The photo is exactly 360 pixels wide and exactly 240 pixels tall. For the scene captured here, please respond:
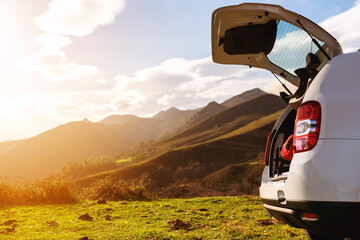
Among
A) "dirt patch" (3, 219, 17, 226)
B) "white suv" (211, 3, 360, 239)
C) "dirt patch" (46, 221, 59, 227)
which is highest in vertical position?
"white suv" (211, 3, 360, 239)

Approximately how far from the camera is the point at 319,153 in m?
2.56

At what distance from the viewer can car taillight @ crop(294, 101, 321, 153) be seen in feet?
8.72

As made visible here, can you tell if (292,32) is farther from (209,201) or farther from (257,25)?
(209,201)

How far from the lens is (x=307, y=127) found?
273 centimetres

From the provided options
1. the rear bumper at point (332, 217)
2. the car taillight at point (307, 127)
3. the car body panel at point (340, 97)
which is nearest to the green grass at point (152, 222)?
the rear bumper at point (332, 217)

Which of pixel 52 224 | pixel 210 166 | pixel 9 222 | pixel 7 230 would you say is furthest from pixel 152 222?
pixel 210 166

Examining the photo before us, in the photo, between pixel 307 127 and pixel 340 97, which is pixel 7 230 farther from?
pixel 340 97

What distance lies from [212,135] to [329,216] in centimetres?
8501

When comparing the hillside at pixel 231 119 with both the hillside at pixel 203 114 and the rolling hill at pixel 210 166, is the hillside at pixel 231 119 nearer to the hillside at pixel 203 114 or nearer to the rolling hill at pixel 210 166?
the rolling hill at pixel 210 166

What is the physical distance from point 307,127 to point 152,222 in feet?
15.8

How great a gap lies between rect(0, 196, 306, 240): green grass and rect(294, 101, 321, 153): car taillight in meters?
2.72

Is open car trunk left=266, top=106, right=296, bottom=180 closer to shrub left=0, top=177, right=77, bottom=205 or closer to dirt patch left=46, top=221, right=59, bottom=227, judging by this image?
dirt patch left=46, top=221, right=59, bottom=227

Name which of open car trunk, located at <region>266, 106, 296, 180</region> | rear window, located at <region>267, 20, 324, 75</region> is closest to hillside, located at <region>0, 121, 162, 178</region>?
open car trunk, located at <region>266, 106, 296, 180</region>

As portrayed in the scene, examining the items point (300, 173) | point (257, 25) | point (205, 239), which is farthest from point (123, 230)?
point (257, 25)
